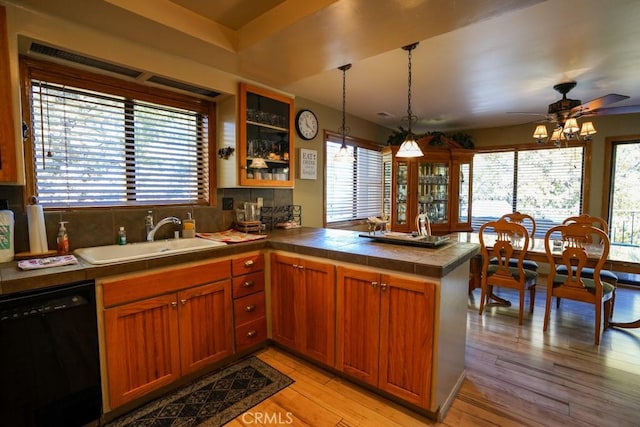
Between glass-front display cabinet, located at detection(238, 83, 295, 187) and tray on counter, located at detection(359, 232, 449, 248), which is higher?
glass-front display cabinet, located at detection(238, 83, 295, 187)

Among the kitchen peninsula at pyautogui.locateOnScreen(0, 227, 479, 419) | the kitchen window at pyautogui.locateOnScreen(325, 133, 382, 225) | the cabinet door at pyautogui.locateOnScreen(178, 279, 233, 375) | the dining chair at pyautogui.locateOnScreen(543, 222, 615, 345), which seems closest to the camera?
the kitchen peninsula at pyautogui.locateOnScreen(0, 227, 479, 419)

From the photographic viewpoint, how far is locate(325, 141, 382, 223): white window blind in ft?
13.3

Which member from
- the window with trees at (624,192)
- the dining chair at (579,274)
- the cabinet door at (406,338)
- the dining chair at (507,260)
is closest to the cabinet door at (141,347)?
the cabinet door at (406,338)

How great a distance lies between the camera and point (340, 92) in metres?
3.40

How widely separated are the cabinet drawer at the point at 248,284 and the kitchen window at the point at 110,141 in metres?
0.91

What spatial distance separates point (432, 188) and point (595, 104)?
2419 millimetres

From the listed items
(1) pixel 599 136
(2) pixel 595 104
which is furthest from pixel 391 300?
(1) pixel 599 136

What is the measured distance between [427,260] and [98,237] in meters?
2.24

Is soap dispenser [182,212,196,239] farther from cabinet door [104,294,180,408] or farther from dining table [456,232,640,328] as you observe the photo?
dining table [456,232,640,328]

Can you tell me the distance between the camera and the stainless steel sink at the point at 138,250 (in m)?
1.85

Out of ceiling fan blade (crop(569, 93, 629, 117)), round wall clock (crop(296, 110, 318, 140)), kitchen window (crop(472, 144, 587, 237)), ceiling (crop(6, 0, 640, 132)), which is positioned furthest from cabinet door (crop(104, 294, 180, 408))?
kitchen window (crop(472, 144, 587, 237))

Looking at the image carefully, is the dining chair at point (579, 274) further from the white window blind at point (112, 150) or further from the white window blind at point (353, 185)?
the white window blind at point (112, 150)

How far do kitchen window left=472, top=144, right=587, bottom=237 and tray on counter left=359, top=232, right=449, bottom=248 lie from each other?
370 centimetres

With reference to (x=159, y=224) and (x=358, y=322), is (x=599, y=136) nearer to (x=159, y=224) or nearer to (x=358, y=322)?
A: (x=358, y=322)
